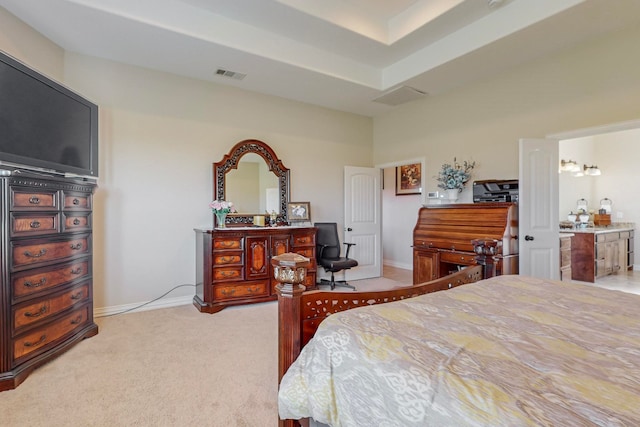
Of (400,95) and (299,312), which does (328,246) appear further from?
A: (299,312)

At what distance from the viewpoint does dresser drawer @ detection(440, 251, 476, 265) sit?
350cm

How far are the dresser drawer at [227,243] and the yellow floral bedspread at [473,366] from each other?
2.65 meters

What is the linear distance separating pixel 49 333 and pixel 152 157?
6.90 ft

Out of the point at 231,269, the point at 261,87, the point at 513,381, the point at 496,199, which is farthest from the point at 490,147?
the point at 513,381

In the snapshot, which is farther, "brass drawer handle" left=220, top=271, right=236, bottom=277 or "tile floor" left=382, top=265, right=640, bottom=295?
"tile floor" left=382, top=265, right=640, bottom=295

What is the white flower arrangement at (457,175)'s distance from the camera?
4.28 m

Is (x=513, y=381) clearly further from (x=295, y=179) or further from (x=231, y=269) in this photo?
(x=295, y=179)

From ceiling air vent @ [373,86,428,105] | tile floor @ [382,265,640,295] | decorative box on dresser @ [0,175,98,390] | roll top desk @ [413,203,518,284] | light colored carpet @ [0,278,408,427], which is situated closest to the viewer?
light colored carpet @ [0,278,408,427]

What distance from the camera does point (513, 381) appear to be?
0.80 m

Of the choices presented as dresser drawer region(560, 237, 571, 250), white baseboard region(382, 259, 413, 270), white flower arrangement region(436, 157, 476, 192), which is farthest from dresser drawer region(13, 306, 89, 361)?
dresser drawer region(560, 237, 571, 250)

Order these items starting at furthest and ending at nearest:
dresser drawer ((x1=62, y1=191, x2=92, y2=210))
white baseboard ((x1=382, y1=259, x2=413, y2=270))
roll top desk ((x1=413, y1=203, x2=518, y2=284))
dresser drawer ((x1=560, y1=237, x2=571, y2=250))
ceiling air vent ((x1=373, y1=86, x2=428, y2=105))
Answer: white baseboard ((x1=382, y1=259, x2=413, y2=270))
ceiling air vent ((x1=373, y1=86, x2=428, y2=105))
dresser drawer ((x1=560, y1=237, x2=571, y2=250))
roll top desk ((x1=413, y1=203, x2=518, y2=284))
dresser drawer ((x1=62, y1=191, x2=92, y2=210))

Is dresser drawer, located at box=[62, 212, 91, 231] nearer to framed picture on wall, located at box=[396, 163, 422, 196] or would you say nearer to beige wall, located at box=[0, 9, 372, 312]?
beige wall, located at box=[0, 9, 372, 312]

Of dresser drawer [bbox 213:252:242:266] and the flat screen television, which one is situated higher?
the flat screen television

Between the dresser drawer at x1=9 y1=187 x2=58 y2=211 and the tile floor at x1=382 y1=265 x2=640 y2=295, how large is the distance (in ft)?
14.7
